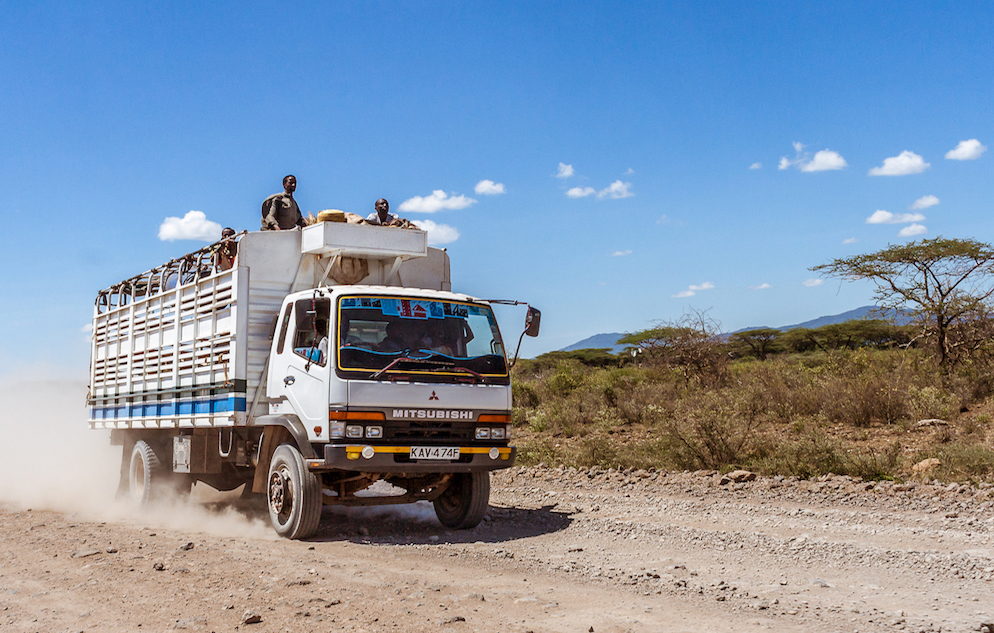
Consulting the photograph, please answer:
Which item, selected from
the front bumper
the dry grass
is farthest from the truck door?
the dry grass

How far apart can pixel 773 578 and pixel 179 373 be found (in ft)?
24.2

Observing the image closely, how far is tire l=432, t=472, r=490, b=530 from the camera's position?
980 centimetres

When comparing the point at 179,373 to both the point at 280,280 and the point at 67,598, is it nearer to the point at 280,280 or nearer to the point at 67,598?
the point at 280,280

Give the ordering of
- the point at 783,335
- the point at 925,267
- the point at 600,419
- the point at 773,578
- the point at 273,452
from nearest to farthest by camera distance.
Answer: the point at 773,578, the point at 273,452, the point at 600,419, the point at 925,267, the point at 783,335

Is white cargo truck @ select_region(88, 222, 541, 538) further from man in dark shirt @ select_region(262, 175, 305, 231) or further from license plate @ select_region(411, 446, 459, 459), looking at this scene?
man in dark shirt @ select_region(262, 175, 305, 231)

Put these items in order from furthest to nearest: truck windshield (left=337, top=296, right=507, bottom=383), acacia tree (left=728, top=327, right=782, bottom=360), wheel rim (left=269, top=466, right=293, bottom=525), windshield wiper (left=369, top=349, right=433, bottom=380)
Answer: acacia tree (left=728, top=327, right=782, bottom=360) < wheel rim (left=269, top=466, right=293, bottom=525) < truck windshield (left=337, top=296, right=507, bottom=383) < windshield wiper (left=369, top=349, right=433, bottom=380)

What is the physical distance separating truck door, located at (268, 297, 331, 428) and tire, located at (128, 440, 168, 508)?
343 cm

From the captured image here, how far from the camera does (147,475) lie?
12.1 meters

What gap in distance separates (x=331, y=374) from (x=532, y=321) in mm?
2267

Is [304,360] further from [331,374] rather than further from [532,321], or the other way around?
[532,321]

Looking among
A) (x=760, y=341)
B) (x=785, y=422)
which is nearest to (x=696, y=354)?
(x=785, y=422)

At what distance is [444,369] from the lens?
29.8 feet

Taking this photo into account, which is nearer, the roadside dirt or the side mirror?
the roadside dirt

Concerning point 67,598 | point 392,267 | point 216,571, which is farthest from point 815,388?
point 67,598
